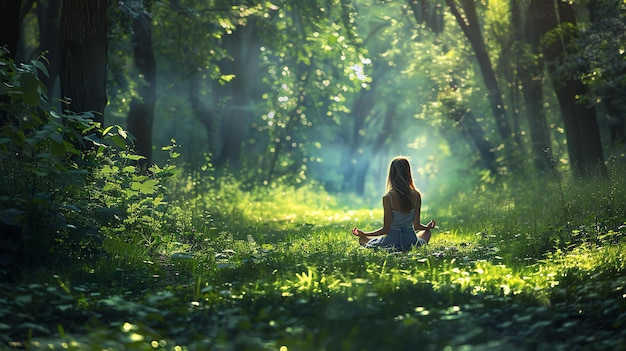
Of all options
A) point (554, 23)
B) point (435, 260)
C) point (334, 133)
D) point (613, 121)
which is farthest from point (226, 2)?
point (334, 133)

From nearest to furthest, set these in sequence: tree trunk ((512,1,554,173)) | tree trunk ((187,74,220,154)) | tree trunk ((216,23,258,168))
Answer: tree trunk ((512,1,554,173))
tree trunk ((216,23,258,168))
tree trunk ((187,74,220,154))

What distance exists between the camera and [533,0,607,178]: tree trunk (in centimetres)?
1596

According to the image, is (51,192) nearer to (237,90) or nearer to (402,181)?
(402,181)

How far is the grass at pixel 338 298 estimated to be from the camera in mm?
5258

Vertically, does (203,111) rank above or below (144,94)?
above

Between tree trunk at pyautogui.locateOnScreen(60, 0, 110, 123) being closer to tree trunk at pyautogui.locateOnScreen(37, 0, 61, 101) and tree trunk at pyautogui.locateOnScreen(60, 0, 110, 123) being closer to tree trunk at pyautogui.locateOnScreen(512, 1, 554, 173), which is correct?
tree trunk at pyautogui.locateOnScreen(37, 0, 61, 101)

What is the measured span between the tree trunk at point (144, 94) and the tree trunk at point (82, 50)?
5336 millimetres

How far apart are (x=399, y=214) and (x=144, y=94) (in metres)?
9.16

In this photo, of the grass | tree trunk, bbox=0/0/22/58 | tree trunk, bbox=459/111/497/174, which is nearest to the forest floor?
the grass

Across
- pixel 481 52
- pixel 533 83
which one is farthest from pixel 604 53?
pixel 481 52

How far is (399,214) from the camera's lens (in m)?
10.8

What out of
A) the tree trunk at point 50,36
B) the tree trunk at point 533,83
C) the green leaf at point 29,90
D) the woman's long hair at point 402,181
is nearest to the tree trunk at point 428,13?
the tree trunk at point 533,83

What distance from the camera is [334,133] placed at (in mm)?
51219

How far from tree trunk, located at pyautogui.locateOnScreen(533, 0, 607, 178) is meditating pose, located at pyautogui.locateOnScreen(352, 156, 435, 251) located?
6301 millimetres
